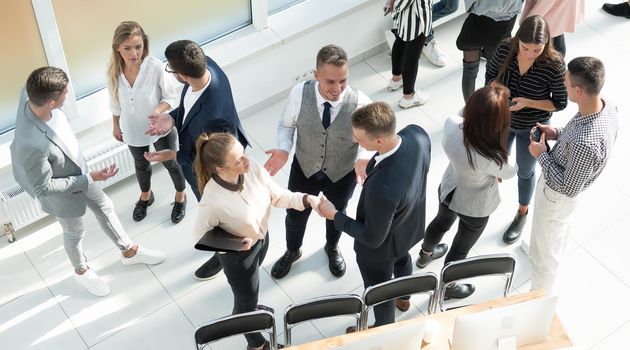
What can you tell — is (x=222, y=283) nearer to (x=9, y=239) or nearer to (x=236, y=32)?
(x=9, y=239)

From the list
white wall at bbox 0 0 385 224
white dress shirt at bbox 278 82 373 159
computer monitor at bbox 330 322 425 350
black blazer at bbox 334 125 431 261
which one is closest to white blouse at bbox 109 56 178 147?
white wall at bbox 0 0 385 224

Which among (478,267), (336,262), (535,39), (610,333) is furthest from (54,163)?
(610,333)

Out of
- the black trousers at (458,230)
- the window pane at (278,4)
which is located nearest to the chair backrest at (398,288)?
the black trousers at (458,230)

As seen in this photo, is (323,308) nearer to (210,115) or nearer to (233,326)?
(233,326)

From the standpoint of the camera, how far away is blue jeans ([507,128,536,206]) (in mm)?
4910

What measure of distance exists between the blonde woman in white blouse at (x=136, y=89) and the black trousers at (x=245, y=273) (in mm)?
1148

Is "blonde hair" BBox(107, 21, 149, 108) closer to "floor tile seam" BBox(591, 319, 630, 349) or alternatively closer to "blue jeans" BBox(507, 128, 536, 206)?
"blue jeans" BBox(507, 128, 536, 206)

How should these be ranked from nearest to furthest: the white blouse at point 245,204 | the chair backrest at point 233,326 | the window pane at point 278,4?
the white blouse at point 245,204, the chair backrest at point 233,326, the window pane at point 278,4

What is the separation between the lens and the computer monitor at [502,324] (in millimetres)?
3668

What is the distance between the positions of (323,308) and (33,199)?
7.41 feet

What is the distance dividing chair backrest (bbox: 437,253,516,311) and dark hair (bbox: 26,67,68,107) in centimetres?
227

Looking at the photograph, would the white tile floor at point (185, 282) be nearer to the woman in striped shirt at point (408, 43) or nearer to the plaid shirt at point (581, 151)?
the woman in striped shirt at point (408, 43)

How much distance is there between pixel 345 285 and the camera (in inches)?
199

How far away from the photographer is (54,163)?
164 inches
